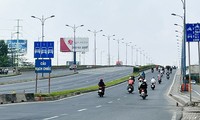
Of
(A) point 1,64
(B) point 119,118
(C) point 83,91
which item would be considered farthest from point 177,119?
(A) point 1,64

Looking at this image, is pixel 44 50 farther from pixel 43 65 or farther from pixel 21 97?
pixel 21 97

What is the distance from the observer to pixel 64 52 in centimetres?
14650

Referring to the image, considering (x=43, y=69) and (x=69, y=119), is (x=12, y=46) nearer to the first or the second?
(x=43, y=69)

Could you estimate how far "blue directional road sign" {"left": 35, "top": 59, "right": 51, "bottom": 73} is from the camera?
40.5m

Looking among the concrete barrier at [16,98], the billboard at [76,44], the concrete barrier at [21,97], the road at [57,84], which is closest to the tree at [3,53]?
the billboard at [76,44]

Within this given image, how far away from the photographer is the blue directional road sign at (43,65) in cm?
4050

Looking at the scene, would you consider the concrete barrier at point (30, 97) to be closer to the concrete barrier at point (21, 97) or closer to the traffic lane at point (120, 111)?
the concrete barrier at point (21, 97)

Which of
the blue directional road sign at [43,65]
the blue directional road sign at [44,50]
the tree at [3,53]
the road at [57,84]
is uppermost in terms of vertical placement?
the tree at [3,53]

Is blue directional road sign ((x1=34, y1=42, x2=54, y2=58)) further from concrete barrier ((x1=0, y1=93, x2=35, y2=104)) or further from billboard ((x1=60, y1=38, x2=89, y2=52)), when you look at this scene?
billboard ((x1=60, y1=38, x2=89, y2=52))

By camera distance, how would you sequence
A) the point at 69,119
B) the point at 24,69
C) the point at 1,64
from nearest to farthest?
1. the point at 69,119
2. the point at 24,69
3. the point at 1,64

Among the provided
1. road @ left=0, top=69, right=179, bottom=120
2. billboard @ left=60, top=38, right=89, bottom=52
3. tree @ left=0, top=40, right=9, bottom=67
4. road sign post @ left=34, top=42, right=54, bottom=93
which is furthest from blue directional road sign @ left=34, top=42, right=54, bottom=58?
tree @ left=0, top=40, right=9, bottom=67

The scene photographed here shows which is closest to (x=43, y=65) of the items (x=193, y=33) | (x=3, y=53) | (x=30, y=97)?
(x=30, y=97)

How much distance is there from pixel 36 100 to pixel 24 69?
79.2 metres

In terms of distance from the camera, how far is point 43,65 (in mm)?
40625
